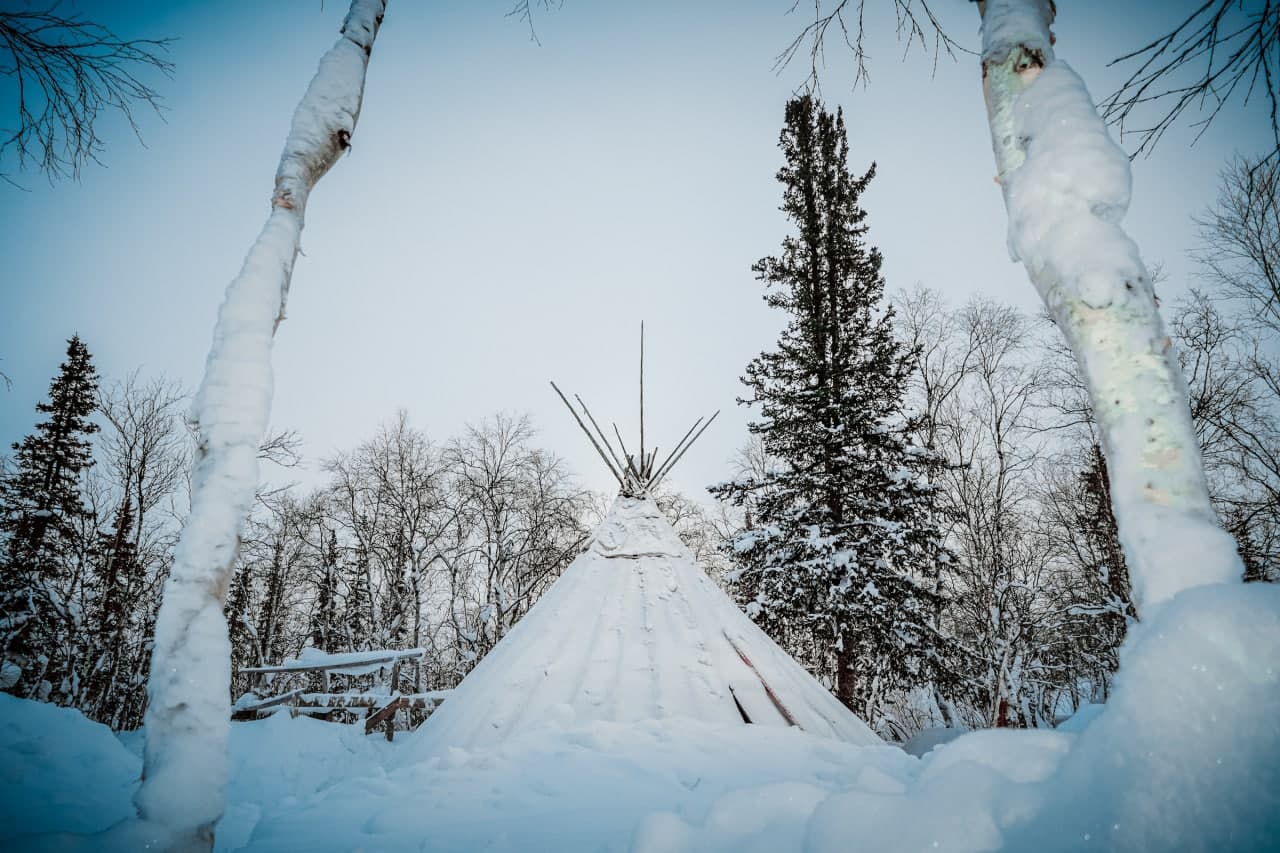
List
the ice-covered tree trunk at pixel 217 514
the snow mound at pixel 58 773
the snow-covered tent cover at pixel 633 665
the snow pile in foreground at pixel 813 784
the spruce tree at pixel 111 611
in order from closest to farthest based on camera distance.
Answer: the snow pile in foreground at pixel 813 784, the ice-covered tree trunk at pixel 217 514, the snow mound at pixel 58 773, the snow-covered tent cover at pixel 633 665, the spruce tree at pixel 111 611

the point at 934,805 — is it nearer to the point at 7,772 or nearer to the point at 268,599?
the point at 7,772

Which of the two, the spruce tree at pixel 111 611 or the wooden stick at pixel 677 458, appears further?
the spruce tree at pixel 111 611

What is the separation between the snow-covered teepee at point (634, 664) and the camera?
3578 millimetres

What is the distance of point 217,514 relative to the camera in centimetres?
162

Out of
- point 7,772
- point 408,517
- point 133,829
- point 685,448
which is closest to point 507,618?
point 408,517

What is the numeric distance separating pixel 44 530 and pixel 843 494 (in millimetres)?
18935

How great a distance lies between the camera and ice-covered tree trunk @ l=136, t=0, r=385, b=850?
4.58 ft

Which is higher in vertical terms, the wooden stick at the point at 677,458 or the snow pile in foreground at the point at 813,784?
the wooden stick at the point at 677,458

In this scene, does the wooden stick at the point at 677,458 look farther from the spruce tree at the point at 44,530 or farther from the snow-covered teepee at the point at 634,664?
the spruce tree at the point at 44,530

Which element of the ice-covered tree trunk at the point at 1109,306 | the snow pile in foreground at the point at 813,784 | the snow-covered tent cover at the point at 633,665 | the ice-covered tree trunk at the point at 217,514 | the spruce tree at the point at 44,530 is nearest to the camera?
the snow pile in foreground at the point at 813,784

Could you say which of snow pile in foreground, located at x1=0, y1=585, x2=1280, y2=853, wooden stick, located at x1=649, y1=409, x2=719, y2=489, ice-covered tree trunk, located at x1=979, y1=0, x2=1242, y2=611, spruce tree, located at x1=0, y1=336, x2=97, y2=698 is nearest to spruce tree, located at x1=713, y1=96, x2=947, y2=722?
wooden stick, located at x1=649, y1=409, x2=719, y2=489

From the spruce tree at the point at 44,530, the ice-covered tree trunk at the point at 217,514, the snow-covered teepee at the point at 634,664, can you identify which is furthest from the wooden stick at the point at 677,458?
the spruce tree at the point at 44,530

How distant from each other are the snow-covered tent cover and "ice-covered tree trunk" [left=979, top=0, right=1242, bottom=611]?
294 centimetres

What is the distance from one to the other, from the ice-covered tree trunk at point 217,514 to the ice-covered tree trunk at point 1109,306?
2.52 meters
